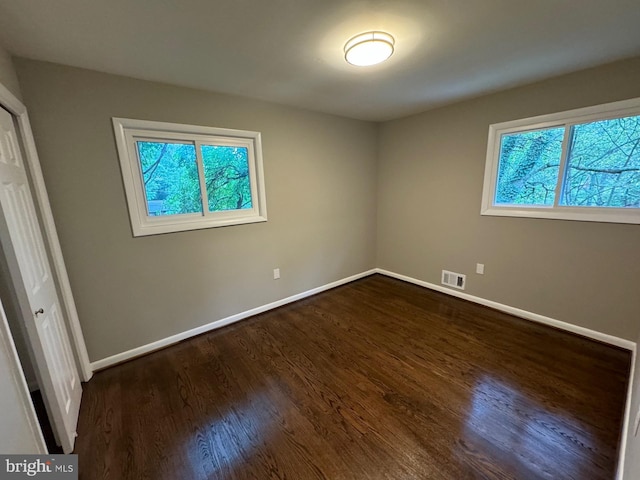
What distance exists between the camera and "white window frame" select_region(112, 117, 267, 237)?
6.79ft

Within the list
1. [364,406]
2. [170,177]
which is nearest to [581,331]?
[364,406]

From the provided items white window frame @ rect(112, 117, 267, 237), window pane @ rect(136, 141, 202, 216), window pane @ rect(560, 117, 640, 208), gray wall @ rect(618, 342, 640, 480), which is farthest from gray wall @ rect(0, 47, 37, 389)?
window pane @ rect(560, 117, 640, 208)

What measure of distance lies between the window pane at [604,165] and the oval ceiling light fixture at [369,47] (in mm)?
2022

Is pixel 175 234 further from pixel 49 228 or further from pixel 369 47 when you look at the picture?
pixel 369 47

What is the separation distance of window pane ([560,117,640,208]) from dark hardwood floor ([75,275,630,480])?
4.26 ft

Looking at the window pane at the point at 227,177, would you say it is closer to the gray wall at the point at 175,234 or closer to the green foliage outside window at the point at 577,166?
the gray wall at the point at 175,234

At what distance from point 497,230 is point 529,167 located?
70 cm

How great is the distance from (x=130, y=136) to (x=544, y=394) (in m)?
3.66

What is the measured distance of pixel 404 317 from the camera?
9.40 ft

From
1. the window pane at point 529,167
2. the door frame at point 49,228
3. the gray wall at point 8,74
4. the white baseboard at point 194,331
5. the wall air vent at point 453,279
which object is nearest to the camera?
the gray wall at point 8,74

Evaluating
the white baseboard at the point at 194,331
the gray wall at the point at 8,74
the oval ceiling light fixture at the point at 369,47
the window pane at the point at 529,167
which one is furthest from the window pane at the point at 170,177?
the window pane at the point at 529,167

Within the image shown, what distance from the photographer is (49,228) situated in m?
1.77

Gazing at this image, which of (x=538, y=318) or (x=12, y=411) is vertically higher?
(x=12, y=411)

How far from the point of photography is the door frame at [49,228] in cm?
156
